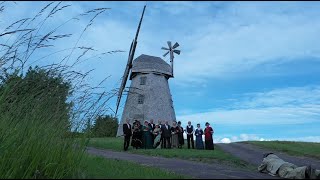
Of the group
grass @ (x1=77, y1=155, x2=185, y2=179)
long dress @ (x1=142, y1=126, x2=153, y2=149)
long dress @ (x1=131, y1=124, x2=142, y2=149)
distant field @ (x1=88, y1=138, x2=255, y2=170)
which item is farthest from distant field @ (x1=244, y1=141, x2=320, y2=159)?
grass @ (x1=77, y1=155, x2=185, y2=179)

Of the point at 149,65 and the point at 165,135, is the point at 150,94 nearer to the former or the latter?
the point at 149,65

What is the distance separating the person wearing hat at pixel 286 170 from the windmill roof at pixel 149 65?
30.2 meters

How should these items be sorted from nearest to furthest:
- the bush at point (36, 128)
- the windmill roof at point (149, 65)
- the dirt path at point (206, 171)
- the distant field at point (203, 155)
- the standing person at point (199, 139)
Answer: the bush at point (36, 128), the dirt path at point (206, 171), the distant field at point (203, 155), the standing person at point (199, 139), the windmill roof at point (149, 65)

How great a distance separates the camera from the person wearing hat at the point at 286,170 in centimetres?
584

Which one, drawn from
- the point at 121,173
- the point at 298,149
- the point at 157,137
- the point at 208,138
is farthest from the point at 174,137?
the point at 121,173

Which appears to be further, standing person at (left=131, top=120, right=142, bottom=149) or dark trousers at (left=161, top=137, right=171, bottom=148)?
dark trousers at (left=161, top=137, right=171, bottom=148)

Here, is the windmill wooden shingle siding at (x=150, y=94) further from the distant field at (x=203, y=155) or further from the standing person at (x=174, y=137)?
the distant field at (x=203, y=155)

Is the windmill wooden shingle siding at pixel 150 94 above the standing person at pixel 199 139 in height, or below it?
above

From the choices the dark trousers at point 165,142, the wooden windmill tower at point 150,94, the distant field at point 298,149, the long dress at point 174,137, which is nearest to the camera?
the distant field at point 298,149

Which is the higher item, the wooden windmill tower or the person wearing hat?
the wooden windmill tower

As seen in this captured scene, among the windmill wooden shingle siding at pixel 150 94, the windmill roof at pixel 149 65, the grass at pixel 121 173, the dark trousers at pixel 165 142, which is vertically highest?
the windmill roof at pixel 149 65

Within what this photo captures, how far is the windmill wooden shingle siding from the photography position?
39219mm

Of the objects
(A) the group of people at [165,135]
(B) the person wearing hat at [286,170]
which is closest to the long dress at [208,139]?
(A) the group of people at [165,135]

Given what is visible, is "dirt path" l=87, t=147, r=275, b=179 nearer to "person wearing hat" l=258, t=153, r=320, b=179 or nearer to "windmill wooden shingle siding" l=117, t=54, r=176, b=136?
"person wearing hat" l=258, t=153, r=320, b=179
